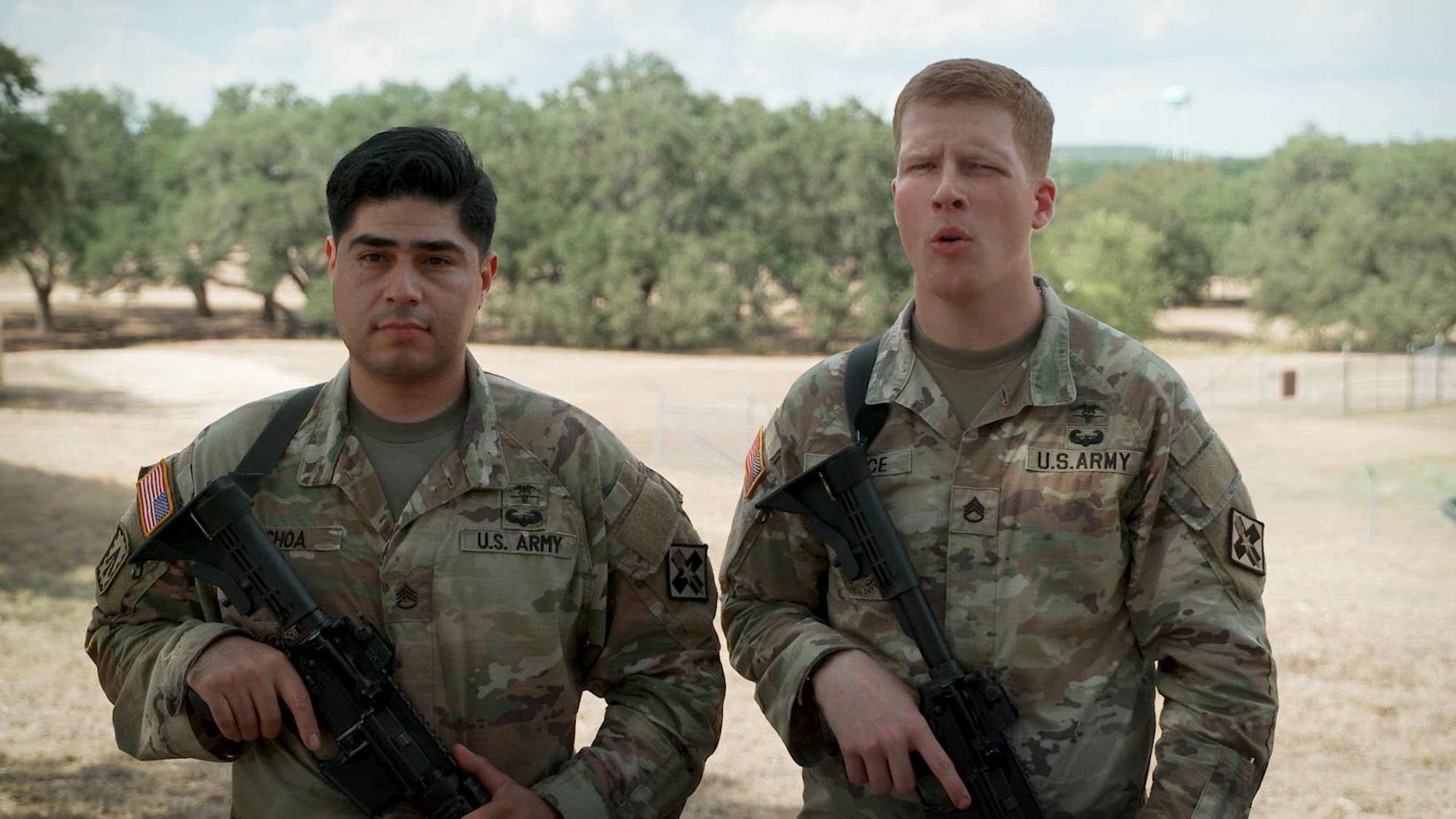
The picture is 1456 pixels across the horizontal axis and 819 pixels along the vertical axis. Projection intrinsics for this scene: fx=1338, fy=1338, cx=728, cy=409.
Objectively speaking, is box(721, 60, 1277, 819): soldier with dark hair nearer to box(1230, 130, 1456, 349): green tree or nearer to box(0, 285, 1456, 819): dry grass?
box(0, 285, 1456, 819): dry grass

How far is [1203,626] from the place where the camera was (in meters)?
2.26

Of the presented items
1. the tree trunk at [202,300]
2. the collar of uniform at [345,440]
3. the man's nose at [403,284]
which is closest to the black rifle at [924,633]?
the collar of uniform at [345,440]

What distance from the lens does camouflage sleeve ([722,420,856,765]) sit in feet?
7.91

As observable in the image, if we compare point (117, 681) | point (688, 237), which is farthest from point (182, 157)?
point (117, 681)

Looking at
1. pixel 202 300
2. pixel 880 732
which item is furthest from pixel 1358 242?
pixel 880 732

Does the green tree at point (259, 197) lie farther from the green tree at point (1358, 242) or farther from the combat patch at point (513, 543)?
the combat patch at point (513, 543)

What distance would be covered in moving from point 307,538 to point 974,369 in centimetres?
125

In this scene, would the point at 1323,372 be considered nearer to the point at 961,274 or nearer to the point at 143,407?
the point at 143,407

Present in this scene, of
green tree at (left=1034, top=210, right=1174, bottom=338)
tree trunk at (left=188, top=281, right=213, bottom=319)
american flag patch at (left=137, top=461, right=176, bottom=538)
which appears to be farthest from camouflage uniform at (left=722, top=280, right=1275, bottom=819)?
tree trunk at (left=188, top=281, right=213, bottom=319)

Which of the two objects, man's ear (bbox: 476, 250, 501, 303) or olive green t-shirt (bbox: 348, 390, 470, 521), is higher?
man's ear (bbox: 476, 250, 501, 303)

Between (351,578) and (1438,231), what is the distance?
4305 centimetres

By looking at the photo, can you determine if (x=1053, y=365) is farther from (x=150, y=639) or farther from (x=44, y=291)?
(x=44, y=291)

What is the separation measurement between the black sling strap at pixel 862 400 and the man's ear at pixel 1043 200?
14.2 inches

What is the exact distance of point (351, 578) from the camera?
95.1 inches
